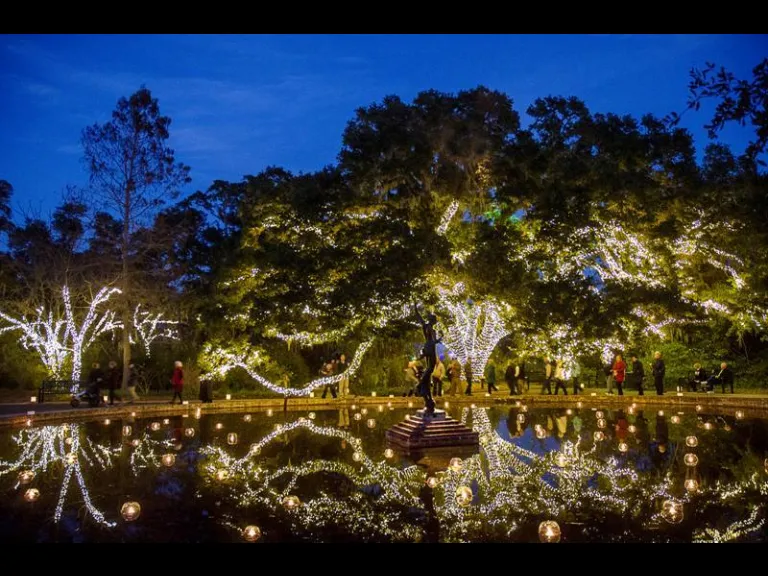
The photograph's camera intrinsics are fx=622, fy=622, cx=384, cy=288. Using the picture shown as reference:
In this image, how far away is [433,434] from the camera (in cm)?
1177

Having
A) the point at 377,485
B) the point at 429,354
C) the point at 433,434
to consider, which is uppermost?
the point at 429,354

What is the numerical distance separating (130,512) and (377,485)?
10.7 ft

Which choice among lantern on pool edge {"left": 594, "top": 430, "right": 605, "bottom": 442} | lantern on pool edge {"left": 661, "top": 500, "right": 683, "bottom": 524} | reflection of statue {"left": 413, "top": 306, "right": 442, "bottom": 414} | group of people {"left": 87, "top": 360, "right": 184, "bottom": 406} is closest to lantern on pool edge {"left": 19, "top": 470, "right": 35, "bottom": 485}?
reflection of statue {"left": 413, "top": 306, "right": 442, "bottom": 414}

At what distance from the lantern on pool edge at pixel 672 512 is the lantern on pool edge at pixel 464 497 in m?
2.18

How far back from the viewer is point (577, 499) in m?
7.75

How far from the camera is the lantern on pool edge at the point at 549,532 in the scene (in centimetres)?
605

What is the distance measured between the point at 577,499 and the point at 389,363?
16993 millimetres

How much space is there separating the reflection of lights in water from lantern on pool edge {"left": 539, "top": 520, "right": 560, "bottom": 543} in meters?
4.47

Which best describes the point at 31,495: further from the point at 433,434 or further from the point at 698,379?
the point at 698,379

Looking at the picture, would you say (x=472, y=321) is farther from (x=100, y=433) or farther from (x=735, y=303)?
(x=100, y=433)

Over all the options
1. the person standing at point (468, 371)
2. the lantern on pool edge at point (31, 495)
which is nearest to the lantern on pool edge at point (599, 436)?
the person standing at point (468, 371)

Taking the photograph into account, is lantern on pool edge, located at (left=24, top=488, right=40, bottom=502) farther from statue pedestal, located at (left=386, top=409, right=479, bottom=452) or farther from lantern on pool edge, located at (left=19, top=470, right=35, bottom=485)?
statue pedestal, located at (left=386, top=409, right=479, bottom=452)

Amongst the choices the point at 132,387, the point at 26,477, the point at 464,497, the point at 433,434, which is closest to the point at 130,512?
the point at 26,477

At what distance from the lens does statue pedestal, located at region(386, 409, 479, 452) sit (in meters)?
11.7
